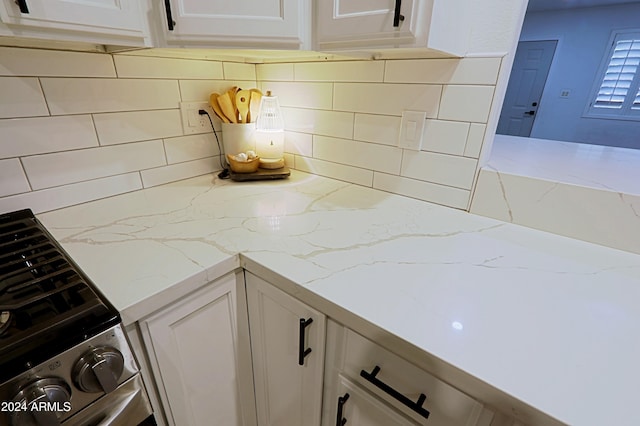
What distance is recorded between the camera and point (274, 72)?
1.28 m

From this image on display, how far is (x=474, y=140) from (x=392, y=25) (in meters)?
0.41

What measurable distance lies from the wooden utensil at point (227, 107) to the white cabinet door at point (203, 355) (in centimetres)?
71

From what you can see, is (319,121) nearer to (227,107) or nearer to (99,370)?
(227,107)

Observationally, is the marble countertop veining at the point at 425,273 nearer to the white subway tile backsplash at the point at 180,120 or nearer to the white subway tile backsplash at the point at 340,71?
the white subway tile backsplash at the point at 180,120

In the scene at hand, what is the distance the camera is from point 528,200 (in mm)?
855

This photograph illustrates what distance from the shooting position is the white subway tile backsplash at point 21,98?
2.53 feet

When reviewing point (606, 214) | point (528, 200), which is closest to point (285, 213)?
point (528, 200)

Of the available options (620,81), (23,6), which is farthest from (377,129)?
(620,81)

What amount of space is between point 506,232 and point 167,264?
0.87 meters

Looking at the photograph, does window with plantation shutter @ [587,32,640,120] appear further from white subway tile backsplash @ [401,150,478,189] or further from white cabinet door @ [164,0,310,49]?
white cabinet door @ [164,0,310,49]

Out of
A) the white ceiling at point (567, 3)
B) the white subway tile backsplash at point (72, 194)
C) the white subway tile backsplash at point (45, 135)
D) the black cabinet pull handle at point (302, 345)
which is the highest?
the white ceiling at point (567, 3)

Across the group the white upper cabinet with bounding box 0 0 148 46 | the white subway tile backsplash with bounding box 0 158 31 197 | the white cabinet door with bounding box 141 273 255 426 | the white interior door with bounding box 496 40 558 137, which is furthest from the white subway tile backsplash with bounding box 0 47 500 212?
the white interior door with bounding box 496 40 558 137

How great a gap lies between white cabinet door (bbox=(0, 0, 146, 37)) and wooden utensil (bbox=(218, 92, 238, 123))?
0.41m

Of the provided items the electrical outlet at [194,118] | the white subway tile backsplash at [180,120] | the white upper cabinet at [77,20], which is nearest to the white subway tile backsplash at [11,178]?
the white subway tile backsplash at [180,120]
